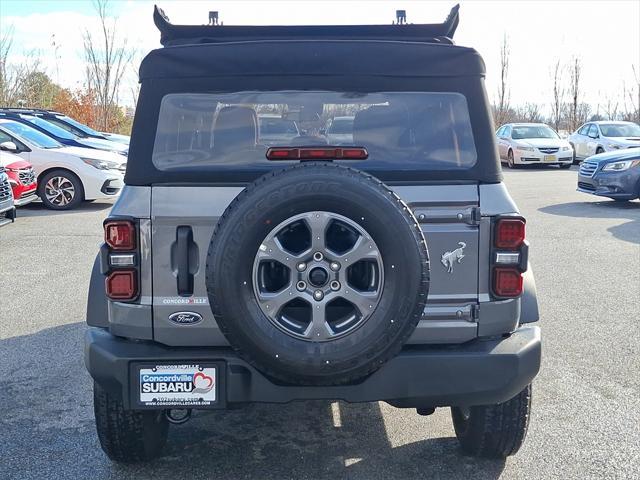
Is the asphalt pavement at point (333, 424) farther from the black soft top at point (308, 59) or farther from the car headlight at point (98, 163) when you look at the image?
the car headlight at point (98, 163)

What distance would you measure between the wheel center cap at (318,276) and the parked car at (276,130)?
774 mm

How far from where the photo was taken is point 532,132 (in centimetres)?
2475

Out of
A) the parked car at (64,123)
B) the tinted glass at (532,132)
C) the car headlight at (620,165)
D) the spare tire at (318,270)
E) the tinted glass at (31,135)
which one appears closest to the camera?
the spare tire at (318,270)

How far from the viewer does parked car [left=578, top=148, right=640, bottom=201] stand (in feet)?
43.8

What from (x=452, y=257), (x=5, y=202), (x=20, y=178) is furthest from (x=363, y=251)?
(x=20, y=178)

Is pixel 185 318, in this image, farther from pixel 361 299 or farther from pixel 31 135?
pixel 31 135

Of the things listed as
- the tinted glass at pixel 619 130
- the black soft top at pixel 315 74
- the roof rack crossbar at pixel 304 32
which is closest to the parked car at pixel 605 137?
the tinted glass at pixel 619 130

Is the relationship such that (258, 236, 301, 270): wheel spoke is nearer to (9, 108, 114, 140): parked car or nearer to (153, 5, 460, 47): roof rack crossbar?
(153, 5, 460, 47): roof rack crossbar

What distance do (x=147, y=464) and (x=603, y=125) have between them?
21.7m

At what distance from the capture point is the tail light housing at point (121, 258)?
10.6ft

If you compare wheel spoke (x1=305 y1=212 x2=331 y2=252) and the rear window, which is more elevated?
the rear window

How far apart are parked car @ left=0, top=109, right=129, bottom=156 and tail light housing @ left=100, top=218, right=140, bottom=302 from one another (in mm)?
11649

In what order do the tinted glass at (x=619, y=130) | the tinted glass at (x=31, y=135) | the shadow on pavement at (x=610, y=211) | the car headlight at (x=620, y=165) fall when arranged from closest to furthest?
the shadow on pavement at (x=610, y=211) < the car headlight at (x=620, y=165) < the tinted glass at (x=31, y=135) < the tinted glass at (x=619, y=130)

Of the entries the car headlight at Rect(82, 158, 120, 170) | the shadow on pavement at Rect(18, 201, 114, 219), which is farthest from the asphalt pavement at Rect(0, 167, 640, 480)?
the car headlight at Rect(82, 158, 120, 170)
